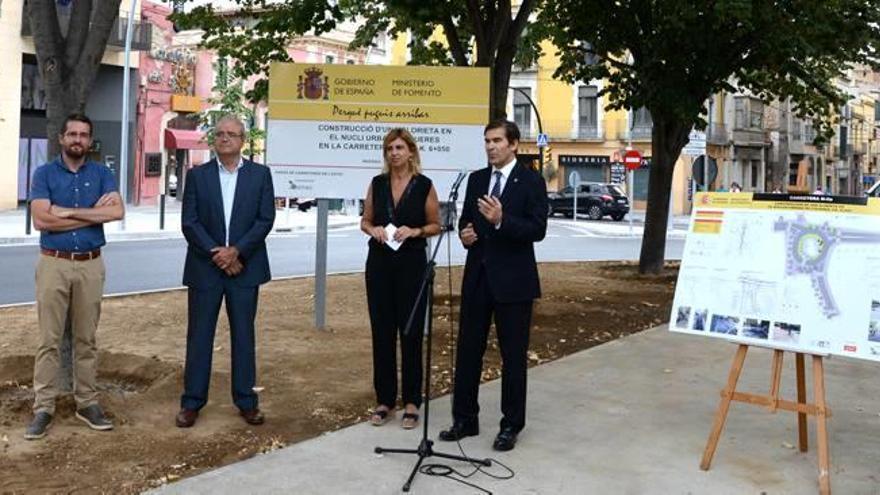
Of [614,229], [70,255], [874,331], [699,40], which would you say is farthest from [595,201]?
[70,255]

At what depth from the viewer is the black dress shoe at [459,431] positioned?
17.5 feet

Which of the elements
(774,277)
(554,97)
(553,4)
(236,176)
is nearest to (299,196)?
(236,176)

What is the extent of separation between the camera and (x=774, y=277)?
4867 millimetres

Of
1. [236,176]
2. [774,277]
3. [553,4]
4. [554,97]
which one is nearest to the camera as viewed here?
[774,277]

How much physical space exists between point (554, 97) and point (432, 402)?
48.0 meters

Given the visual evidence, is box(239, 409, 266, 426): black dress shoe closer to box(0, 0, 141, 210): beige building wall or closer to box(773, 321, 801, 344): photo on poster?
box(773, 321, 801, 344): photo on poster

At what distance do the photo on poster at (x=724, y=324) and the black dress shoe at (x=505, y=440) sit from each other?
4.37 ft

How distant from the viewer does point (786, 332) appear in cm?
481

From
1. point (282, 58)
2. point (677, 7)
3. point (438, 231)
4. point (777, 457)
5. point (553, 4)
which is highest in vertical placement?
point (553, 4)

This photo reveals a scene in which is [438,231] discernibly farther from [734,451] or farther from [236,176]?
[734,451]

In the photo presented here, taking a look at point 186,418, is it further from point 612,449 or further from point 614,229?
point 614,229

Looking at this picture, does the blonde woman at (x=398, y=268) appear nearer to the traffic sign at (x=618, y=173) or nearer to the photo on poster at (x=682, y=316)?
the photo on poster at (x=682, y=316)

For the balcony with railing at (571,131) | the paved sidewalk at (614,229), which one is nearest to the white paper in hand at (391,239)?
the paved sidewalk at (614,229)

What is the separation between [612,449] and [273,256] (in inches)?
570
